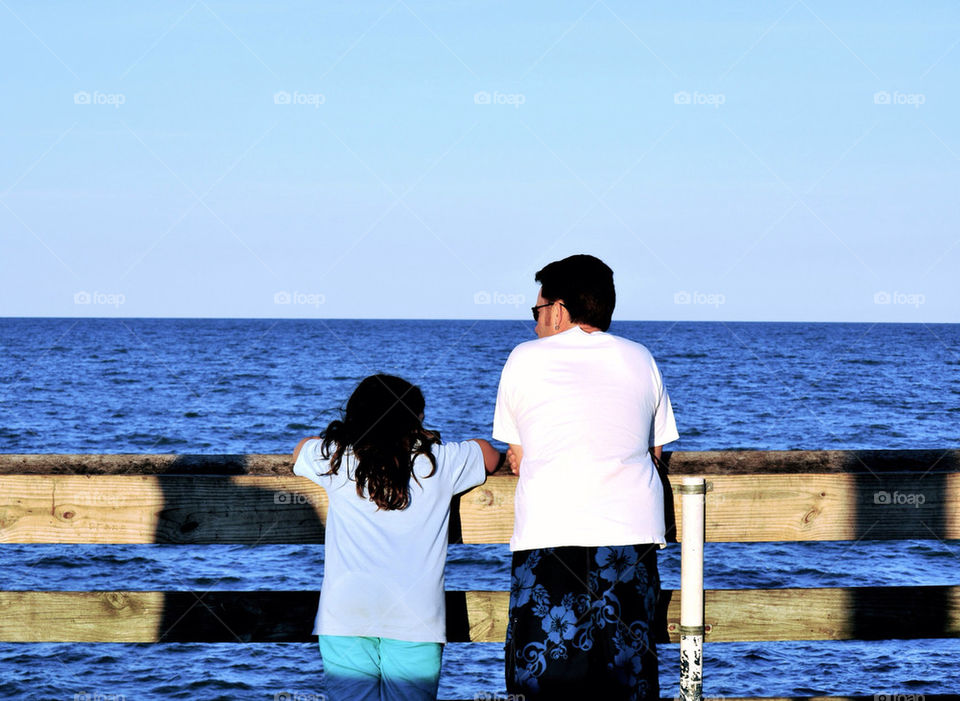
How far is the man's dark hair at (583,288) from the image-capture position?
10.7 feet

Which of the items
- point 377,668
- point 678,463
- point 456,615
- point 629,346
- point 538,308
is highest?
point 538,308

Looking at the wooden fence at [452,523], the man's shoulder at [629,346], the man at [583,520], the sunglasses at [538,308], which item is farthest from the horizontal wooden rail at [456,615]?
the sunglasses at [538,308]

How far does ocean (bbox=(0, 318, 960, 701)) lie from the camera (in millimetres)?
11648

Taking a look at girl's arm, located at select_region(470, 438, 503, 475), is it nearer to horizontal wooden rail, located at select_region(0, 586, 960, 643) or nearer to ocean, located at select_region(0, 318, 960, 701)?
horizontal wooden rail, located at select_region(0, 586, 960, 643)

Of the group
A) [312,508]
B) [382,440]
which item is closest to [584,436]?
[382,440]

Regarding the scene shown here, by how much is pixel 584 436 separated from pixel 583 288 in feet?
1.58

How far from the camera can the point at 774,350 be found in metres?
90.2

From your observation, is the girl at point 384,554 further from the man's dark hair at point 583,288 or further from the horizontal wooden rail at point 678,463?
the man's dark hair at point 583,288

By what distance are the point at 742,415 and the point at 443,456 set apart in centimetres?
3689

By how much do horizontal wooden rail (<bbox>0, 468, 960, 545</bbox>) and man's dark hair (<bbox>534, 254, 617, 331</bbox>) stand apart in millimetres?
553

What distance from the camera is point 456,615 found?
3295 mm

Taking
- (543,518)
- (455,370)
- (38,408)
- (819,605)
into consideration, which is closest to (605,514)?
(543,518)

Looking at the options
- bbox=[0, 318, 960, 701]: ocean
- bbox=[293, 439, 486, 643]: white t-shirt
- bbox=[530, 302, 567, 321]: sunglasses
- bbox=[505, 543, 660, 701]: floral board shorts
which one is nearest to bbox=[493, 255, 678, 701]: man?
bbox=[505, 543, 660, 701]: floral board shorts

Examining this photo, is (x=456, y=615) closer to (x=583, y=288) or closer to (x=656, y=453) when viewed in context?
(x=656, y=453)
